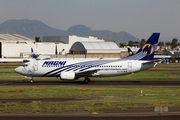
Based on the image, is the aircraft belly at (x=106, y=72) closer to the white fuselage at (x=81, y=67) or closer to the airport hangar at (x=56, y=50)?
the white fuselage at (x=81, y=67)

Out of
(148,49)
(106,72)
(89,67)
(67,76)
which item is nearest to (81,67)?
(89,67)

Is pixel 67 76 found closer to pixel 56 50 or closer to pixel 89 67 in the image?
pixel 89 67

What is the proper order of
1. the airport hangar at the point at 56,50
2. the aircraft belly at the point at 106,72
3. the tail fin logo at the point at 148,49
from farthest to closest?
the airport hangar at the point at 56,50
the tail fin logo at the point at 148,49
the aircraft belly at the point at 106,72

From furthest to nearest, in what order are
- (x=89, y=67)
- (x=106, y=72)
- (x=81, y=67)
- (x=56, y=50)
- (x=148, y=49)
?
(x=56, y=50) → (x=148, y=49) → (x=106, y=72) → (x=89, y=67) → (x=81, y=67)

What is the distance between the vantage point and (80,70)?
49062 mm

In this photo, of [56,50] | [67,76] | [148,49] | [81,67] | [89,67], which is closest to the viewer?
[67,76]

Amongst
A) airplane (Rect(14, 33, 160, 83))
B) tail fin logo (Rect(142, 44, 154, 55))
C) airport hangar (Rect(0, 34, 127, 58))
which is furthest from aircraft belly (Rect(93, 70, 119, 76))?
airport hangar (Rect(0, 34, 127, 58))

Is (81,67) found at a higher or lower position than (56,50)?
lower

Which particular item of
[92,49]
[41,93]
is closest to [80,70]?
[41,93]

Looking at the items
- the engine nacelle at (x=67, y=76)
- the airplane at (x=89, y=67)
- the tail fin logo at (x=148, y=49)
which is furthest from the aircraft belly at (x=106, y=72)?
the tail fin logo at (x=148, y=49)

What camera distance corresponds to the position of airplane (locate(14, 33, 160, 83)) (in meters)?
48.9

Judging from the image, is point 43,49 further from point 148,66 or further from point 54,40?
point 148,66

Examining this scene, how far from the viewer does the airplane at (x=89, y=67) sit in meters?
48.9

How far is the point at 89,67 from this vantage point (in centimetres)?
4941
